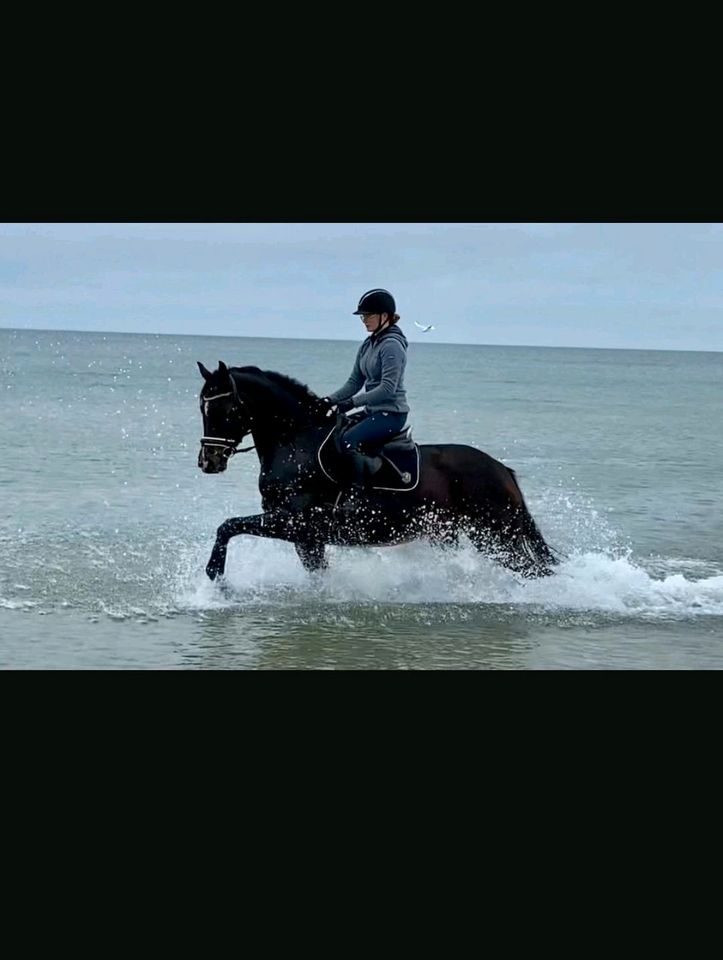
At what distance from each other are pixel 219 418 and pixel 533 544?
116 inches

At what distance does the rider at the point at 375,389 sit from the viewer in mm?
9320

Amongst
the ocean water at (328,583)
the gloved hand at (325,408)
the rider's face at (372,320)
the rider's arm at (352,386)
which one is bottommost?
the ocean water at (328,583)

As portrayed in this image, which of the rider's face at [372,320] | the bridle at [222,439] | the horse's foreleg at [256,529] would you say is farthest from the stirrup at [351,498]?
the rider's face at [372,320]

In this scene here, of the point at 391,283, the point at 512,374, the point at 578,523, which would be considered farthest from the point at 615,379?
the point at 578,523

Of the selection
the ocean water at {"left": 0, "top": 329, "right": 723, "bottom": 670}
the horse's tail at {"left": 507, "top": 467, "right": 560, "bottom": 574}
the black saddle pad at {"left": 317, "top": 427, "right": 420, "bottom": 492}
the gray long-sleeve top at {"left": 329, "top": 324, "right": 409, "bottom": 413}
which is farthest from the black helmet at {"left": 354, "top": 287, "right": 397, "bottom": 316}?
the ocean water at {"left": 0, "top": 329, "right": 723, "bottom": 670}

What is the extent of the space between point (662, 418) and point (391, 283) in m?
31.8

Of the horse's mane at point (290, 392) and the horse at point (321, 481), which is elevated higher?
the horse's mane at point (290, 392)

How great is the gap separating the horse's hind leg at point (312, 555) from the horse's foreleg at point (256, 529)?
0.71ft

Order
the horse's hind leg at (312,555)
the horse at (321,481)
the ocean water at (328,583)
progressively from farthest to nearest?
the horse's hind leg at (312,555)
the horse at (321,481)
the ocean water at (328,583)

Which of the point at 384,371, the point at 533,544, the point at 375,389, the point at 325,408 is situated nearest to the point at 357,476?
the point at 325,408

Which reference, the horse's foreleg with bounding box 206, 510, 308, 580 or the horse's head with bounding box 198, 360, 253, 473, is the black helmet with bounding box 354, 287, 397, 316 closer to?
the horse's head with bounding box 198, 360, 253, 473

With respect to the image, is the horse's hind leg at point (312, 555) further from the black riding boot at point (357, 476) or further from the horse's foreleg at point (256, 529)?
the black riding boot at point (357, 476)

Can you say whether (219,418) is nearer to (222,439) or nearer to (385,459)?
(222,439)

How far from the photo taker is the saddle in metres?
9.58
